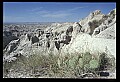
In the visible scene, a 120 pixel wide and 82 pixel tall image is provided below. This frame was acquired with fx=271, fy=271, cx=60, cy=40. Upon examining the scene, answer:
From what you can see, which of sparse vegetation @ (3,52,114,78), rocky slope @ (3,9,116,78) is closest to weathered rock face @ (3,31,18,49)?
rocky slope @ (3,9,116,78)

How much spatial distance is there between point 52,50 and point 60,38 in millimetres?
331

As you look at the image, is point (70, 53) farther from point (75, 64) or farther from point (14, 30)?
point (14, 30)

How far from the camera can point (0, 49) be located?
459 centimetres

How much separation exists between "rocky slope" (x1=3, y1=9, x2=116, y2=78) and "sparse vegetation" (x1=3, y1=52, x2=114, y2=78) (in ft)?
0.39

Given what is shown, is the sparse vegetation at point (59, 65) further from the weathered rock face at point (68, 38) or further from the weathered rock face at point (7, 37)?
the weathered rock face at point (7, 37)

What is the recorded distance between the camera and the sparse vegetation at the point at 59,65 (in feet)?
15.1

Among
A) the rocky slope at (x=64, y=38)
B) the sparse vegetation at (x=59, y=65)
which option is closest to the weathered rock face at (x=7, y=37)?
the rocky slope at (x=64, y=38)

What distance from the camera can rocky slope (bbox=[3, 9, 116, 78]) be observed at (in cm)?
489

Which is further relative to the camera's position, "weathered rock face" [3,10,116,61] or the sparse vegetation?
"weathered rock face" [3,10,116,61]

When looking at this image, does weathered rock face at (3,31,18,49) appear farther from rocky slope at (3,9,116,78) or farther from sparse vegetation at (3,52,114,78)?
sparse vegetation at (3,52,114,78)

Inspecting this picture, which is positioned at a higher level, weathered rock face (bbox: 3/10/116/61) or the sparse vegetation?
weathered rock face (bbox: 3/10/116/61)

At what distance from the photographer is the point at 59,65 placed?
474cm

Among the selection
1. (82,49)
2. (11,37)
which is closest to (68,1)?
(82,49)

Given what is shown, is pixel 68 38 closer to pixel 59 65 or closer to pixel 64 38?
pixel 64 38
